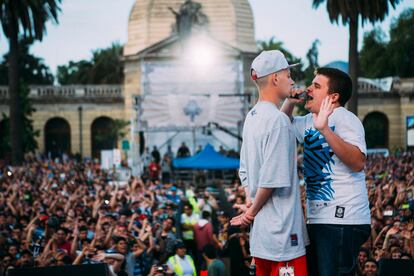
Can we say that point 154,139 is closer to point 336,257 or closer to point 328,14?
point 328,14

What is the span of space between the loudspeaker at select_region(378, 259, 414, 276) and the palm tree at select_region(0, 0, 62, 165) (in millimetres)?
27302

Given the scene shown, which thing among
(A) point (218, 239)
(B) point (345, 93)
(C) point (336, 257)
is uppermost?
(B) point (345, 93)

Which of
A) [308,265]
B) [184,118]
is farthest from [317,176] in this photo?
[184,118]

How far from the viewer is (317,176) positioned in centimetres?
519

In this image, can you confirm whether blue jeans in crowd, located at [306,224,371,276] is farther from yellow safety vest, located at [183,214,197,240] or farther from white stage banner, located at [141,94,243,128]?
white stage banner, located at [141,94,243,128]

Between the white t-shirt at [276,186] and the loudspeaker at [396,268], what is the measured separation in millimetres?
1254

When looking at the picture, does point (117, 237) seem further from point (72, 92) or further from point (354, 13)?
point (72, 92)

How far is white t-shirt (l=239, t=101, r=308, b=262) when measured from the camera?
490 centimetres

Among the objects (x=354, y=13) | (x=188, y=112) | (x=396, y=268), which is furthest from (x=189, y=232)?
(x=188, y=112)

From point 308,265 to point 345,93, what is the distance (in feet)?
3.52

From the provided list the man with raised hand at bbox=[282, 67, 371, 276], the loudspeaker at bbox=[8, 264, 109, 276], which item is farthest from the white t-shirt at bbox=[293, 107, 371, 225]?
the loudspeaker at bbox=[8, 264, 109, 276]

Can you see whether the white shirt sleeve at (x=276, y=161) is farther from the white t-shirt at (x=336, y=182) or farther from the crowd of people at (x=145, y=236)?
the crowd of people at (x=145, y=236)

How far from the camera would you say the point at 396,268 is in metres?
6.03

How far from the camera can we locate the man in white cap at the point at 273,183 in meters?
4.91
